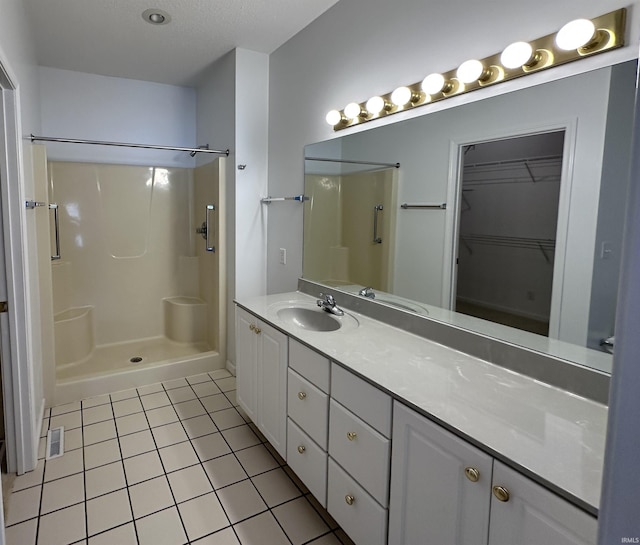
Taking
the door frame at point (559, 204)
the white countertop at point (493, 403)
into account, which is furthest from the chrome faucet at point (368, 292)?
the door frame at point (559, 204)

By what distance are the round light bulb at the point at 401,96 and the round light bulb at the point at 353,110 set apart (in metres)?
0.28

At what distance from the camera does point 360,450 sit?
1414 millimetres

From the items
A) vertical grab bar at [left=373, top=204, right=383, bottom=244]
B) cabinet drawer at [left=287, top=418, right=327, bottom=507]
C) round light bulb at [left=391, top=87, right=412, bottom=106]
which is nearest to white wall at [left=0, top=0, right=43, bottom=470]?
cabinet drawer at [left=287, top=418, right=327, bottom=507]

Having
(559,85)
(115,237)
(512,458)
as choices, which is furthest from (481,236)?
(115,237)

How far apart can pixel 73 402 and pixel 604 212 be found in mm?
3214

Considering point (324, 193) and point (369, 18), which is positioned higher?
point (369, 18)

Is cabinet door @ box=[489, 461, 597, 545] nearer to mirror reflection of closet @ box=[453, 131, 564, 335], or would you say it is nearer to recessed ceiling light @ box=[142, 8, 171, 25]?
mirror reflection of closet @ box=[453, 131, 564, 335]

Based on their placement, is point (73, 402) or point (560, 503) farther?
point (73, 402)

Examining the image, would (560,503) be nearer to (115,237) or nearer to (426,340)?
(426,340)

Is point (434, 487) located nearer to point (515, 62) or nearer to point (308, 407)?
point (308, 407)

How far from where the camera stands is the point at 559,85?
4.27 feet

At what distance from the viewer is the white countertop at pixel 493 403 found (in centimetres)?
90

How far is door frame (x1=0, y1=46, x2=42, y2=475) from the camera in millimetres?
1828

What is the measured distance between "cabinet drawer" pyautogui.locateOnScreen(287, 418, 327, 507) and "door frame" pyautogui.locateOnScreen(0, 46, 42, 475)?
1322 mm
